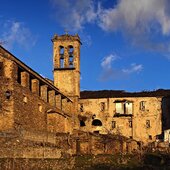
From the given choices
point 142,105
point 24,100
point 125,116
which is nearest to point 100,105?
point 125,116

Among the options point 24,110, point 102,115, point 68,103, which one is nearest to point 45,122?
point 24,110

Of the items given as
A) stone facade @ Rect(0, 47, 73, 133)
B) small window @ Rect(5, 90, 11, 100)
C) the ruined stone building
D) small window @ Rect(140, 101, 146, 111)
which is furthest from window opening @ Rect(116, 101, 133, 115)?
small window @ Rect(5, 90, 11, 100)

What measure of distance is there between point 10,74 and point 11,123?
177 inches

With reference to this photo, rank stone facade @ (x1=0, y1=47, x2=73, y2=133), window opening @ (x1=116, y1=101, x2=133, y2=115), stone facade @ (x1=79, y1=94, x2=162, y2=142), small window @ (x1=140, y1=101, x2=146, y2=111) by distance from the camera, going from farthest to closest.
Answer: small window @ (x1=140, y1=101, x2=146, y2=111), window opening @ (x1=116, y1=101, x2=133, y2=115), stone facade @ (x1=79, y1=94, x2=162, y2=142), stone facade @ (x1=0, y1=47, x2=73, y2=133)

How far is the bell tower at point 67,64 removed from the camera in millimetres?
64125

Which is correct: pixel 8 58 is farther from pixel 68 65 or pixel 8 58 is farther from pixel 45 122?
pixel 68 65

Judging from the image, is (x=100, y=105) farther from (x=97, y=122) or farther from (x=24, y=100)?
(x=24, y=100)

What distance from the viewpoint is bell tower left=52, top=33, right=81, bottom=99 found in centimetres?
6412

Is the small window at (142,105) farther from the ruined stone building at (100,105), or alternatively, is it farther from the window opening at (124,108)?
the window opening at (124,108)

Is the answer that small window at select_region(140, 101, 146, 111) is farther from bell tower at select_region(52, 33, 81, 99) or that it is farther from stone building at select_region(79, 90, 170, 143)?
bell tower at select_region(52, 33, 81, 99)

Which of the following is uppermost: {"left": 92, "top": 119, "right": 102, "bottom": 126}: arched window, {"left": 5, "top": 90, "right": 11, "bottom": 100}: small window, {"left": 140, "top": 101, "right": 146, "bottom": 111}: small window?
{"left": 140, "top": 101, "right": 146, "bottom": 111}: small window

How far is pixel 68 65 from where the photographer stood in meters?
65.1

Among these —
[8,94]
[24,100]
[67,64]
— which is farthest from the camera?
[67,64]

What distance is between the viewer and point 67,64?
2564 inches
